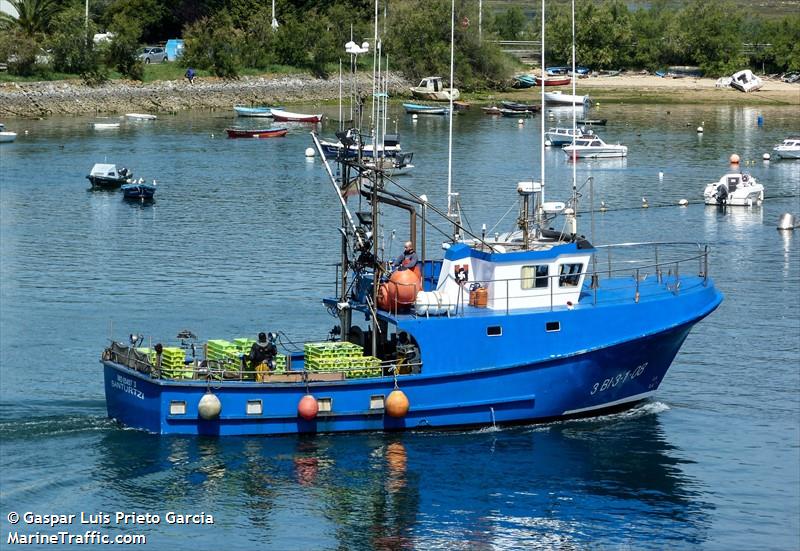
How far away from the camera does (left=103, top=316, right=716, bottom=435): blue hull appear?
33250mm

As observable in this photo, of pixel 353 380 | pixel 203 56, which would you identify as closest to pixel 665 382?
pixel 353 380

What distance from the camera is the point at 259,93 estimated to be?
12588 centimetres

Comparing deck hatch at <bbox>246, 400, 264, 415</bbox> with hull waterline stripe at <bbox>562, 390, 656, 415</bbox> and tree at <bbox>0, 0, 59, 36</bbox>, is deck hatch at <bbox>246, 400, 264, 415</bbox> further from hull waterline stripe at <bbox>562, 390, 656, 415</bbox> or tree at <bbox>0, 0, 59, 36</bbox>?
tree at <bbox>0, 0, 59, 36</bbox>

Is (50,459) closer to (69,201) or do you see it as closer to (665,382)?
(665,382)

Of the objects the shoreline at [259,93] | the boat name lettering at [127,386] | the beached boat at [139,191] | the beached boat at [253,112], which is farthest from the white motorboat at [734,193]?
the shoreline at [259,93]

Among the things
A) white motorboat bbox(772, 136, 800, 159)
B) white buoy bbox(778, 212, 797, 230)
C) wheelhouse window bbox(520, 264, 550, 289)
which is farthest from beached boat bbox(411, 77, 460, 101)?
wheelhouse window bbox(520, 264, 550, 289)

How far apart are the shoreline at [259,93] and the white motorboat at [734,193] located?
187 ft

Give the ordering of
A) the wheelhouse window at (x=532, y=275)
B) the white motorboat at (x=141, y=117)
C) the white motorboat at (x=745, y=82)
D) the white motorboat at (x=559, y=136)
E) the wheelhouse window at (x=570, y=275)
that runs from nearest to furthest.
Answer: the wheelhouse window at (x=532, y=275) → the wheelhouse window at (x=570, y=275) → the white motorboat at (x=559, y=136) → the white motorboat at (x=141, y=117) → the white motorboat at (x=745, y=82)

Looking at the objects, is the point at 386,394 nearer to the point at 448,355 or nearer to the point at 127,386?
the point at 448,355

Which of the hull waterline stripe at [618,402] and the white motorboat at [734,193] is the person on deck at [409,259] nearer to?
the hull waterline stripe at [618,402]

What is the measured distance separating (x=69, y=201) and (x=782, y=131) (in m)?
57.9

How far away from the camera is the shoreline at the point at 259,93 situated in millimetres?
115562

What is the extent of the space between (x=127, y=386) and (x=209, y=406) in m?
2.39

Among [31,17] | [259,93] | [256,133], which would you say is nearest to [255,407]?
[256,133]
